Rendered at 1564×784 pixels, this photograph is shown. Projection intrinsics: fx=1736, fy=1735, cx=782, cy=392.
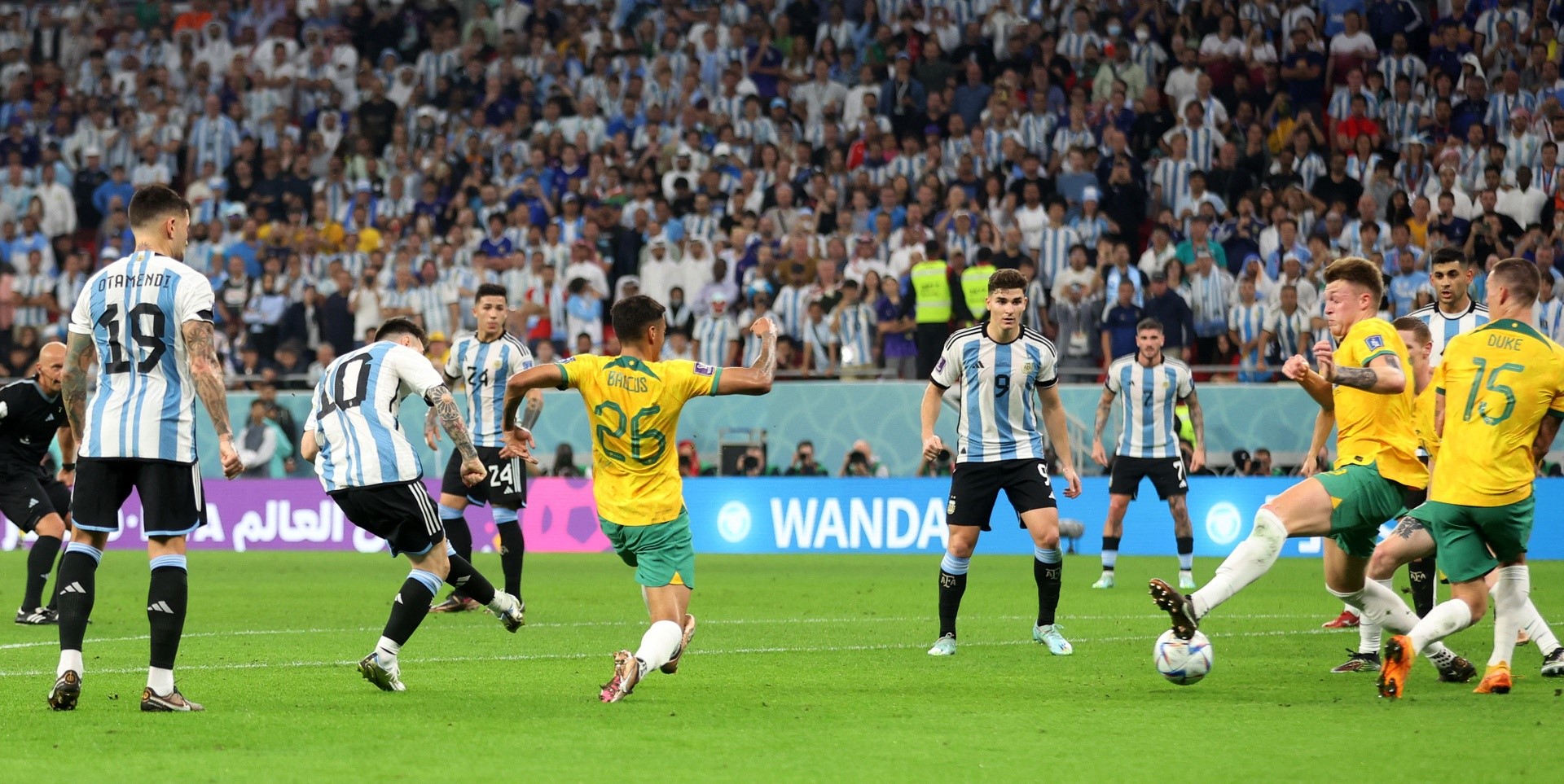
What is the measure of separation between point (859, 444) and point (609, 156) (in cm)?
777

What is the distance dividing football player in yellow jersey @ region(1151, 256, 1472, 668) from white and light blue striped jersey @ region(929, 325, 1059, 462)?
2.04 meters

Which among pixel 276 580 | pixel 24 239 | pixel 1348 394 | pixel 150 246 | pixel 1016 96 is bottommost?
pixel 276 580

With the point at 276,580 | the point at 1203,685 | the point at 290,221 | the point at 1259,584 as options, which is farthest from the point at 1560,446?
the point at 290,221

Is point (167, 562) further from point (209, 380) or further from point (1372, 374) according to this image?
point (1372, 374)

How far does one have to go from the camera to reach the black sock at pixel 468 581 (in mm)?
Answer: 10414

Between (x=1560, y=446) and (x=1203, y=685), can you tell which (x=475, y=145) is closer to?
(x=1560, y=446)

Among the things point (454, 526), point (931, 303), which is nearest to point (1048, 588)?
point (454, 526)

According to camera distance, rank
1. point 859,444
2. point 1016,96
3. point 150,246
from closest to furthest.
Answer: point 150,246 < point 859,444 < point 1016,96

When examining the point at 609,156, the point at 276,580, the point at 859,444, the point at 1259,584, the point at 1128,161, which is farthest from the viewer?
the point at 609,156

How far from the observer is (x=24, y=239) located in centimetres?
2725

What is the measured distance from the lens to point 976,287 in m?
21.7

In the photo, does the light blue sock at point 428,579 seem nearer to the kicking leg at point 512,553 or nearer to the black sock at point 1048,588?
the black sock at point 1048,588

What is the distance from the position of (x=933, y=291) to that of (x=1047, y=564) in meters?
11.3

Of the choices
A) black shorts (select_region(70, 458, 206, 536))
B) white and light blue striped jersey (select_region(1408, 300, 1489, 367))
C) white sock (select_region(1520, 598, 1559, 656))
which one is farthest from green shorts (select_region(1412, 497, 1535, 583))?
black shorts (select_region(70, 458, 206, 536))
